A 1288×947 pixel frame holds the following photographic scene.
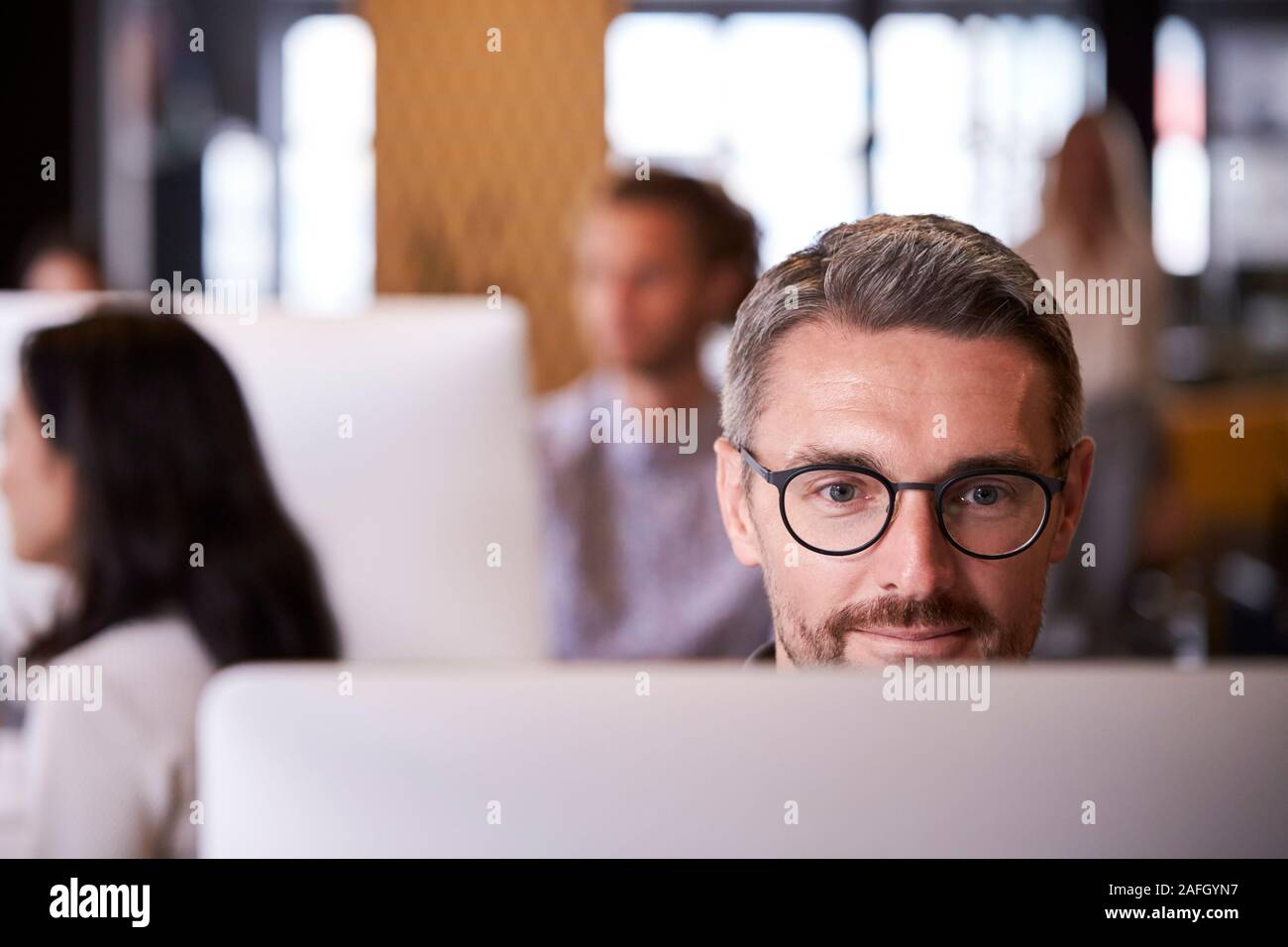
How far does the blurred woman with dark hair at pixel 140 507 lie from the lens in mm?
736

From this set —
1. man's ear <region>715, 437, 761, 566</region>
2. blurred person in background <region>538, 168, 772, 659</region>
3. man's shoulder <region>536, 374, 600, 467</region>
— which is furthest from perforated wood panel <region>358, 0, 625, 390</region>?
man's ear <region>715, 437, 761, 566</region>

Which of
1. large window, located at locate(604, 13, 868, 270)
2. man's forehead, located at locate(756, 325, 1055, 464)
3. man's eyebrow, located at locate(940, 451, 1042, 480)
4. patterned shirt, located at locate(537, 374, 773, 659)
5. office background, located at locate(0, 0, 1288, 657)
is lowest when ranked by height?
patterned shirt, located at locate(537, 374, 773, 659)

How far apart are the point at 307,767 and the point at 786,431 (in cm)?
16

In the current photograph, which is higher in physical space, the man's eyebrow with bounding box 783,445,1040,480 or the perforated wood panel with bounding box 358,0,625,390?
the perforated wood panel with bounding box 358,0,625,390

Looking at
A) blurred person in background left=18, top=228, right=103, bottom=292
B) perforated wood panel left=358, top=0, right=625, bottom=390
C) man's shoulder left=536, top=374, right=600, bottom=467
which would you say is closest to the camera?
man's shoulder left=536, top=374, right=600, bottom=467

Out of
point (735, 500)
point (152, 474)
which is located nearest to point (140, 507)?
point (152, 474)

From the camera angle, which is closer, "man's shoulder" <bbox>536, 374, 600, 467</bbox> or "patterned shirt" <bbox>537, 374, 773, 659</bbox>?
"patterned shirt" <bbox>537, 374, 773, 659</bbox>

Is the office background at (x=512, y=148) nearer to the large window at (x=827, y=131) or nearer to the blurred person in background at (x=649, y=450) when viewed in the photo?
the blurred person in background at (x=649, y=450)

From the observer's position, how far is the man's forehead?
1.11 ft

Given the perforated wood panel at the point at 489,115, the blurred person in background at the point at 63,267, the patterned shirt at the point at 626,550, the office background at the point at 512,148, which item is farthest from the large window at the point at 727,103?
the perforated wood panel at the point at 489,115

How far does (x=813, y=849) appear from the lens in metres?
0.35

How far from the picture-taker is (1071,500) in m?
0.35

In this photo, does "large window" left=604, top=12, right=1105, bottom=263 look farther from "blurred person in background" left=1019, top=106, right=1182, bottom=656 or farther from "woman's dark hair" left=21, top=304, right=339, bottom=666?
"woman's dark hair" left=21, top=304, right=339, bottom=666
